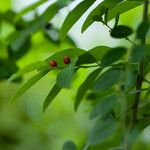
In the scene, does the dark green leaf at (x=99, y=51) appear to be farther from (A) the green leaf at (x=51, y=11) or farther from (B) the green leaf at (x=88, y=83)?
(A) the green leaf at (x=51, y=11)

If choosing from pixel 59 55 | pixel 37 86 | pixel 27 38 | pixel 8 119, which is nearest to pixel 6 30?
pixel 27 38

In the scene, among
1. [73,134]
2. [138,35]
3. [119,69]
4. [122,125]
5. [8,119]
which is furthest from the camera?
[8,119]

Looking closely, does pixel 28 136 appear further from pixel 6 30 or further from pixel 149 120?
pixel 149 120

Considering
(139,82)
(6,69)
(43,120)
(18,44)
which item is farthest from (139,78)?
(43,120)

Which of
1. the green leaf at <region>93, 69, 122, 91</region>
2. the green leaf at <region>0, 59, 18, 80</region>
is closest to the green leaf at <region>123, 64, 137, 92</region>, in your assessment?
the green leaf at <region>93, 69, 122, 91</region>

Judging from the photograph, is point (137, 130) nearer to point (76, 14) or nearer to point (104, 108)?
point (104, 108)

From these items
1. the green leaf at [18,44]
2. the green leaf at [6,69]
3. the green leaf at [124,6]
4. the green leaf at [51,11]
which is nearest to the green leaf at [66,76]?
the green leaf at [124,6]

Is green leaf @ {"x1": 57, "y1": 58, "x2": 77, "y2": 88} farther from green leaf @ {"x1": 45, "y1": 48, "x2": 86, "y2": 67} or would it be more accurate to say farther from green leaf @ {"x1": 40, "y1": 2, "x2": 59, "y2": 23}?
green leaf @ {"x1": 40, "y1": 2, "x2": 59, "y2": 23}
